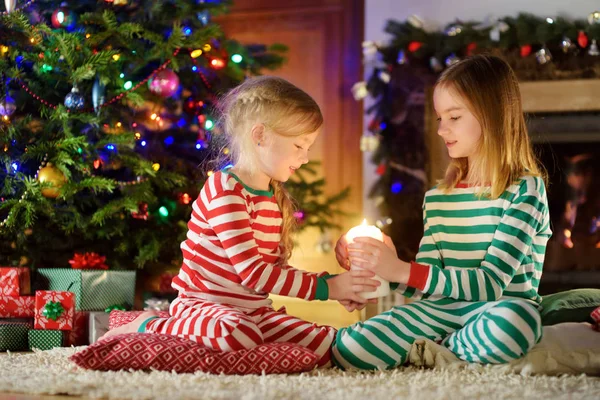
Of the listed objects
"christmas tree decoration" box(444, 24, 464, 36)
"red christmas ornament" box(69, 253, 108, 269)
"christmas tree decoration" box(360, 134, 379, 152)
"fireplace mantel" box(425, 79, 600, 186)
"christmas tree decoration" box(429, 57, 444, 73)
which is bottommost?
"red christmas ornament" box(69, 253, 108, 269)

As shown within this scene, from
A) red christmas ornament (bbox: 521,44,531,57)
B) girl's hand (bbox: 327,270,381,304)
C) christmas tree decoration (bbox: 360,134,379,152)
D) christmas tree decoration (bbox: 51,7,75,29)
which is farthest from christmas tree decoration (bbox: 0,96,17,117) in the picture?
red christmas ornament (bbox: 521,44,531,57)

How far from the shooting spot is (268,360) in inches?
57.5

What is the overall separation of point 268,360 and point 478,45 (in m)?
2.10

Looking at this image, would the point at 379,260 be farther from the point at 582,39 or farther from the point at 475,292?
the point at 582,39

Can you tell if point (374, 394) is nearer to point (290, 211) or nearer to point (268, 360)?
point (268, 360)

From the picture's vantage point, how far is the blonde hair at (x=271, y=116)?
1728 mm

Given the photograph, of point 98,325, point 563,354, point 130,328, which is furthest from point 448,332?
point 98,325

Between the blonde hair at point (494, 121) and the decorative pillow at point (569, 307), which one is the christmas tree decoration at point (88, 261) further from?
the decorative pillow at point (569, 307)

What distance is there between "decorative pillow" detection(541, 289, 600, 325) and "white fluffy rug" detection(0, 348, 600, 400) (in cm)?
25

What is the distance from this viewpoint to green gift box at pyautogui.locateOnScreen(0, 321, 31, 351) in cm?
207

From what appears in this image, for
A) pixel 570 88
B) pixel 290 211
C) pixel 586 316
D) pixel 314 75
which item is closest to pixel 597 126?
pixel 570 88

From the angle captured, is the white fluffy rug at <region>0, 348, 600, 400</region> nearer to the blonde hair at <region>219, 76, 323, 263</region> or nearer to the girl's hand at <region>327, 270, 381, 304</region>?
the girl's hand at <region>327, 270, 381, 304</region>

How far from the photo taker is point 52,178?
7.63ft

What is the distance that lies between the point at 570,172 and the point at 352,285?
1.86 metres
